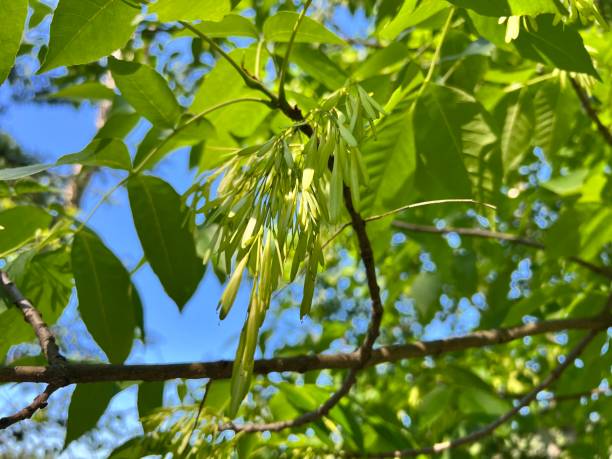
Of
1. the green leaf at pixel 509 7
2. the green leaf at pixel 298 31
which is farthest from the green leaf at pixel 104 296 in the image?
the green leaf at pixel 509 7

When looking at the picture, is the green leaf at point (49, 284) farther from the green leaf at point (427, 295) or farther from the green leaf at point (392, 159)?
the green leaf at point (427, 295)

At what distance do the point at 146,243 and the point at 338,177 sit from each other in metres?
0.49

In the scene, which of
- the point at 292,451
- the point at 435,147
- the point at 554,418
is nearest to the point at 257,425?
the point at 292,451

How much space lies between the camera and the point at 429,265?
3498mm

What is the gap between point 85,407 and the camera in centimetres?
121

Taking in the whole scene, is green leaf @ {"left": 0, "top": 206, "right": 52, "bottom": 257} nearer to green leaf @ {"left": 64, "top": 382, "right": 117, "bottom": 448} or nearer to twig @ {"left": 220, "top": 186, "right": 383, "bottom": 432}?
green leaf @ {"left": 64, "top": 382, "right": 117, "bottom": 448}

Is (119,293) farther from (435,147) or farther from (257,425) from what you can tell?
(435,147)

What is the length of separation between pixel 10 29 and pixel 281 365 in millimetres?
559

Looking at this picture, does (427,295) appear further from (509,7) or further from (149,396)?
(509,7)

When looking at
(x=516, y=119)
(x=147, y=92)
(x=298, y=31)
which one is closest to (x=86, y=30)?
(x=147, y=92)

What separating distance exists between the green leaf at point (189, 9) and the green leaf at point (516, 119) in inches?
31.5

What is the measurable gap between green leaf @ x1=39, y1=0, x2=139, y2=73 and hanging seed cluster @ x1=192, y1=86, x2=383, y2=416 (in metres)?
0.25

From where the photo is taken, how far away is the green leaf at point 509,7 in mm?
879

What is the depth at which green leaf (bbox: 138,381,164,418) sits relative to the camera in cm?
130
